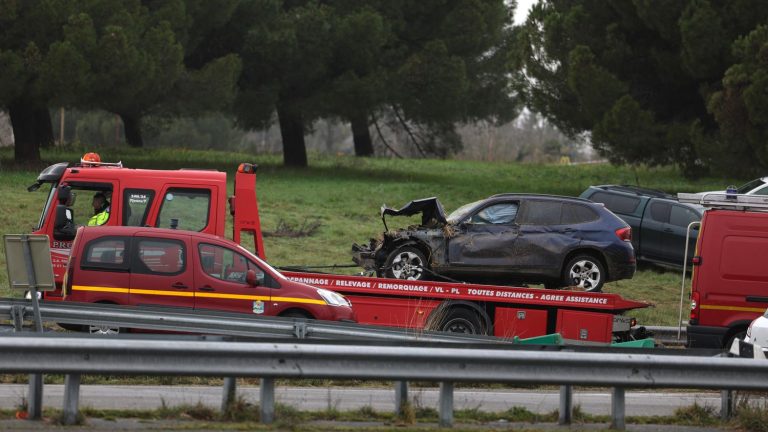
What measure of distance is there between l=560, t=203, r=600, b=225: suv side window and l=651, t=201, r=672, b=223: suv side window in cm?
637

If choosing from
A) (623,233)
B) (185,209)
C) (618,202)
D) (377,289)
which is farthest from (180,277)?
(618,202)

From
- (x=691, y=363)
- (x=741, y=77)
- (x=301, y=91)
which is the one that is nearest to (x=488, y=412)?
(x=691, y=363)

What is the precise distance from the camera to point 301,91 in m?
39.2

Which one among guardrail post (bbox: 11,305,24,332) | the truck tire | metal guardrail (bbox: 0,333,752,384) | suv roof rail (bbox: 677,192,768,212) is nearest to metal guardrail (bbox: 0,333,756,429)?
metal guardrail (bbox: 0,333,752,384)

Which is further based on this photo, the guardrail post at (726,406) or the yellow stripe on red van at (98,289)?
the yellow stripe on red van at (98,289)

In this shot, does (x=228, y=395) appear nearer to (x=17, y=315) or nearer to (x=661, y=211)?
(x=17, y=315)

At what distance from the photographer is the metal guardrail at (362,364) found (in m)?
8.76

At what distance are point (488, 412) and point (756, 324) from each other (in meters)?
4.21

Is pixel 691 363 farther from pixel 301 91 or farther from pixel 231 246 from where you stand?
pixel 301 91

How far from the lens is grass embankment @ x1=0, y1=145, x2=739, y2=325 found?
2476cm

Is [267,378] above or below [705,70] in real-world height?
below

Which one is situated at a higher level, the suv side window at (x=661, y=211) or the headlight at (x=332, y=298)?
the suv side window at (x=661, y=211)

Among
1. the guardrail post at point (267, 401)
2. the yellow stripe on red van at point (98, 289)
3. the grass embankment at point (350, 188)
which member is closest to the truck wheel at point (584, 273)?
the grass embankment at point (350, 188)

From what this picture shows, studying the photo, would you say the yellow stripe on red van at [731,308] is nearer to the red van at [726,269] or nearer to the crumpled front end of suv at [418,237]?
the red van at [726,269]
